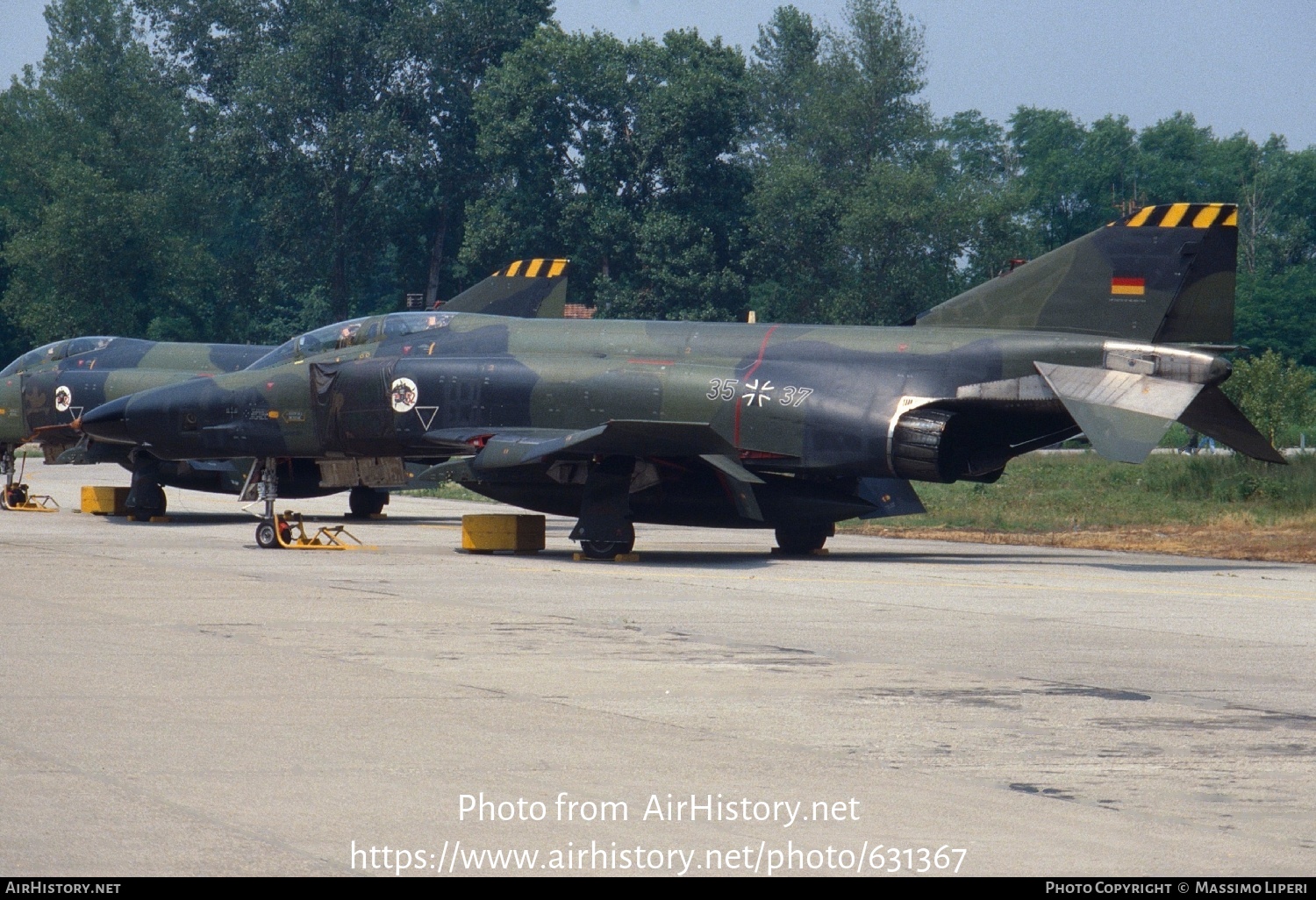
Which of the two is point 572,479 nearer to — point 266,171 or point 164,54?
point 266,171

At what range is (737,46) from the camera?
222 feet

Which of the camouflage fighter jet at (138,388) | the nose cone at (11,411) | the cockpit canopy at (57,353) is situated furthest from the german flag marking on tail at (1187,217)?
the nose cone at (11,411)

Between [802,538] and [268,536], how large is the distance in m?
7.44

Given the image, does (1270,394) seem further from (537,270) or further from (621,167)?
(621,167)

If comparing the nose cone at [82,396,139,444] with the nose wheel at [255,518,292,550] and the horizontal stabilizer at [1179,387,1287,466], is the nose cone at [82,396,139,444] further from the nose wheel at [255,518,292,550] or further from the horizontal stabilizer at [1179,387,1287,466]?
the horizontal stabilizer at [1179,387,1287,466]

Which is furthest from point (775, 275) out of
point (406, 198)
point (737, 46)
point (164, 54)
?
point (164, 54)

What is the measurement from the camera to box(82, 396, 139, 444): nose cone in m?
23.5

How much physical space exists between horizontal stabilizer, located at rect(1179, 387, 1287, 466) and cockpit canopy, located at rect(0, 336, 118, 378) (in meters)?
19.8

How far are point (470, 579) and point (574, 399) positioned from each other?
15.7 feet

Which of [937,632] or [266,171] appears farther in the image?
[266,171]

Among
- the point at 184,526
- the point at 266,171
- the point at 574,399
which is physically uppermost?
the point at 266,171

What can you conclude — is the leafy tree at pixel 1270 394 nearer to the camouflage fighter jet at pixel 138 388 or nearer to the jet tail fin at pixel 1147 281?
the camouflage fighter jet at pixel 138 388

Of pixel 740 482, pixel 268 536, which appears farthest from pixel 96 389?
pixel 740 482

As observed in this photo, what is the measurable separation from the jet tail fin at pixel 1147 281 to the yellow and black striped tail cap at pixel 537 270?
35.5 feet
